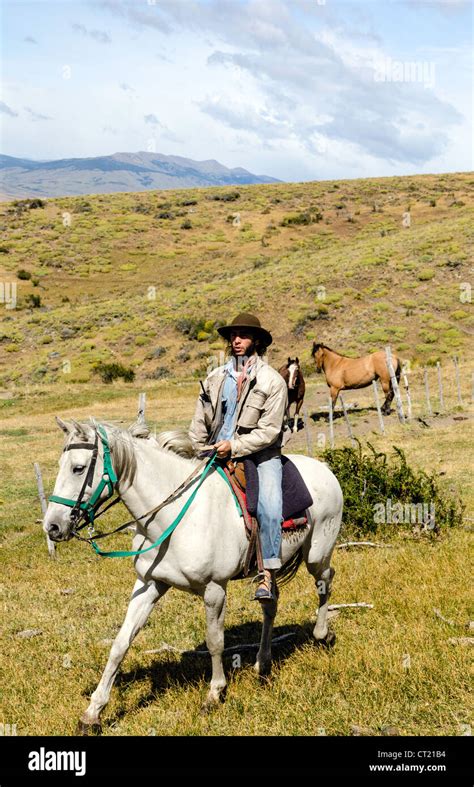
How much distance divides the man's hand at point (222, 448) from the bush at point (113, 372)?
32.9 meters

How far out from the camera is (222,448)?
629cm

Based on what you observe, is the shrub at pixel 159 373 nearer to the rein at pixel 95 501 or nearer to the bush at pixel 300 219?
the rein at pixel 95 501

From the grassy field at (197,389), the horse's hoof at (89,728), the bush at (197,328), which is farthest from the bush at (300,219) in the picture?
the horse's hoof at (89,728)

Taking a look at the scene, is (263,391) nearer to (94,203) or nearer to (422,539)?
(422,539)

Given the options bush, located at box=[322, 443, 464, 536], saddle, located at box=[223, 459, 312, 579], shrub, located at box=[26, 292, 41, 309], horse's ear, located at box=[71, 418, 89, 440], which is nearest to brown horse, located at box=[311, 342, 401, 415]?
bush, located at box=[322, 443, 464, 536]

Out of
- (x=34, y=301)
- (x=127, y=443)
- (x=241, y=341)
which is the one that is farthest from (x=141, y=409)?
(x=34, y=301)

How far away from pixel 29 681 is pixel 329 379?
1933cm

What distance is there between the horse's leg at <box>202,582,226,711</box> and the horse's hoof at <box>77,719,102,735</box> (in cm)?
91

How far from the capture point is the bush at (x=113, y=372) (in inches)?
1535

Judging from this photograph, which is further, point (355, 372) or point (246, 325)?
point (355, 372)

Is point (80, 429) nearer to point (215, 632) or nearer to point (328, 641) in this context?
point (215, 632)

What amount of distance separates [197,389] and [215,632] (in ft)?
88.5

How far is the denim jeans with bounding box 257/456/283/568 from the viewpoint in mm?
6375
